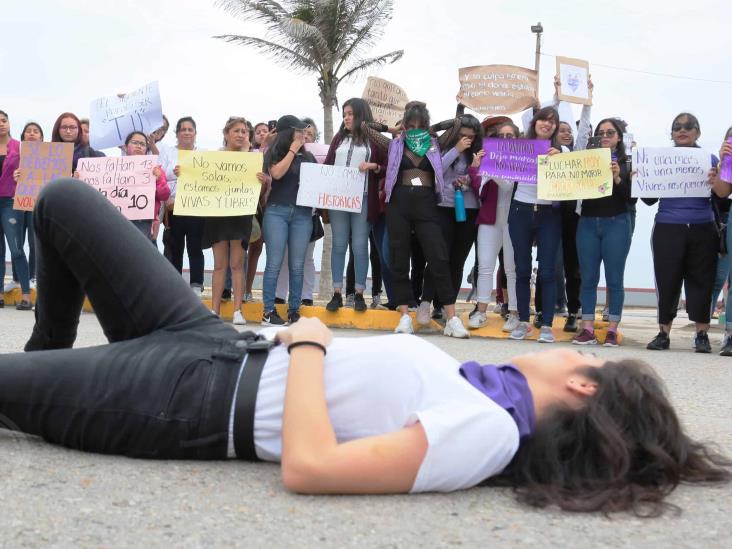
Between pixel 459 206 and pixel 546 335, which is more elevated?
pixel 459 206

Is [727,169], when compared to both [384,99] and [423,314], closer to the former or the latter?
[423,314]

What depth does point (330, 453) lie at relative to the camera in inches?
78.8

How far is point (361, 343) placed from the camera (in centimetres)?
229

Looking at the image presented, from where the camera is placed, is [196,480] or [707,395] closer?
[196,480]

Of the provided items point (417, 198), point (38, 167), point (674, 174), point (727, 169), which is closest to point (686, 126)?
point (674, 174)

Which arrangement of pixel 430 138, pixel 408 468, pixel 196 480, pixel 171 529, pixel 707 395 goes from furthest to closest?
pixel 430 138, pixel 707 395, pixel 196 480, pixel 408 468, pixel 171 529

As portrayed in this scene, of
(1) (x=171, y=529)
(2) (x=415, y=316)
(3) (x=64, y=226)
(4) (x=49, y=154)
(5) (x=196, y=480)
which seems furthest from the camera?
(4) (x=49, y=154)

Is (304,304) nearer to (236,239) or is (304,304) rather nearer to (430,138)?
(236,239)

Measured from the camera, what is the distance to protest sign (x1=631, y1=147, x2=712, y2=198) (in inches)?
284

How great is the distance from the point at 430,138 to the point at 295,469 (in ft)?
19.4

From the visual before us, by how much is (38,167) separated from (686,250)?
6764mm

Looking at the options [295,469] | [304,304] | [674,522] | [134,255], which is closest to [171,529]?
[295,469]

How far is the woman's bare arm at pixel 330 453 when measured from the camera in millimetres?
1994

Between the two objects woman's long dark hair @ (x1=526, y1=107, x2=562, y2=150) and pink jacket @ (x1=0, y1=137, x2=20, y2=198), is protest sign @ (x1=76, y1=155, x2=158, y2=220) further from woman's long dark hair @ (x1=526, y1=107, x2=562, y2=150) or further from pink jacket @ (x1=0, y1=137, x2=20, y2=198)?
woman's long dark hair @ (x1=526, y1=107, x2=562, y2=150)
